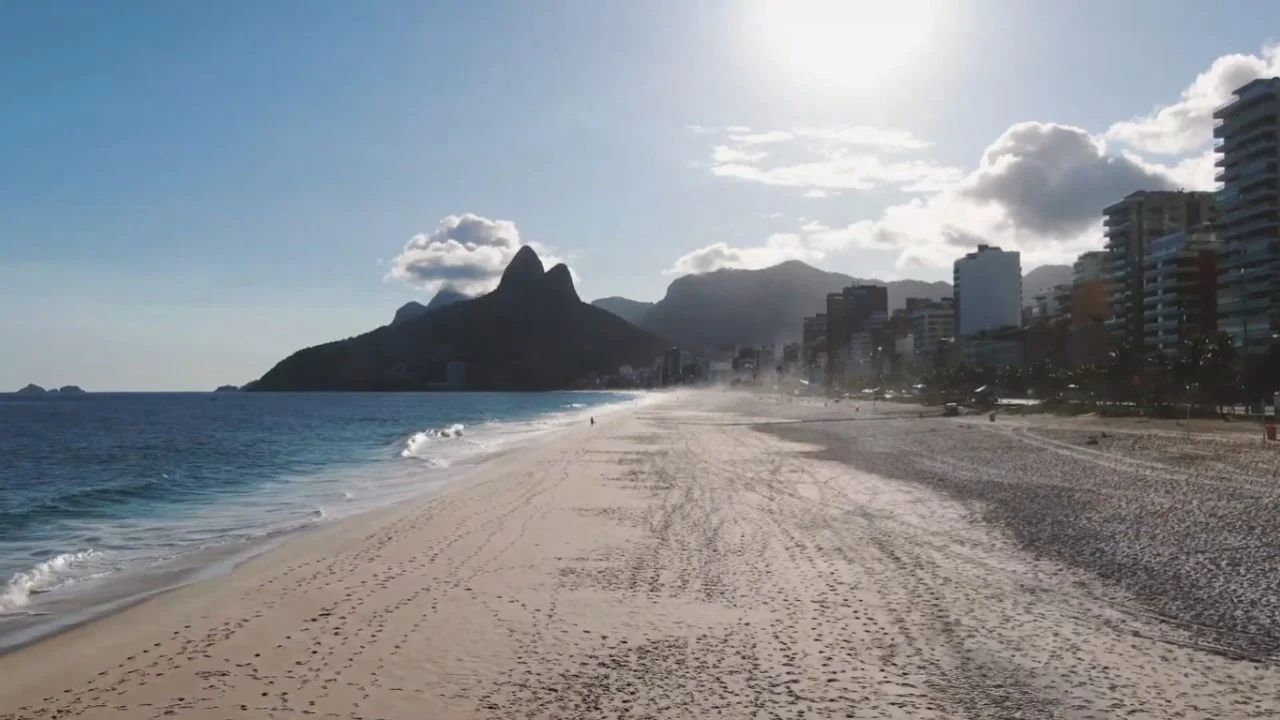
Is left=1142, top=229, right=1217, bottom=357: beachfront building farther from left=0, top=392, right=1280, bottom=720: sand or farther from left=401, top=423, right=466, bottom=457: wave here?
left=0, top=392, right=1280, bottom=720: sand

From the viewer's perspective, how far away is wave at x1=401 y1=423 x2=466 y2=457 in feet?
153

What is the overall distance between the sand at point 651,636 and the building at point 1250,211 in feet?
328

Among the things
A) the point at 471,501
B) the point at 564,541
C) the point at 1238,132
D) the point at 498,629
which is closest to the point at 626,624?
the point at 498,629

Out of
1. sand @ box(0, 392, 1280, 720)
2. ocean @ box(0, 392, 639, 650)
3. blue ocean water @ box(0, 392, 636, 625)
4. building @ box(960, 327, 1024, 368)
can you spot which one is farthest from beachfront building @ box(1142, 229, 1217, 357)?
sand @ box(0, 392, 1280, 720)

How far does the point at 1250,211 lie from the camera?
10425cm

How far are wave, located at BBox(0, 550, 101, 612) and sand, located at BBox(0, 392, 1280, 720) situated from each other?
241 centimetres

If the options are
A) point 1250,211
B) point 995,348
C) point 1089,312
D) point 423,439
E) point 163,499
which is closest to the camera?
point 163,499

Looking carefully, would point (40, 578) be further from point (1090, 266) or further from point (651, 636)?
point (1090, 266)

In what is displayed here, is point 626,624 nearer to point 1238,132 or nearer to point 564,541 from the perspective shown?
point 564,541

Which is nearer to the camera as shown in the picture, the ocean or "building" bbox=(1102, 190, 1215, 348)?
the ocean

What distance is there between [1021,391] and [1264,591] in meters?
109

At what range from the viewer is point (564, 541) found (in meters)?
16.8

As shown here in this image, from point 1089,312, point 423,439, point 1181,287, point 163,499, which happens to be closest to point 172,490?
point 163,499

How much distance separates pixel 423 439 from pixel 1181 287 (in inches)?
4417
